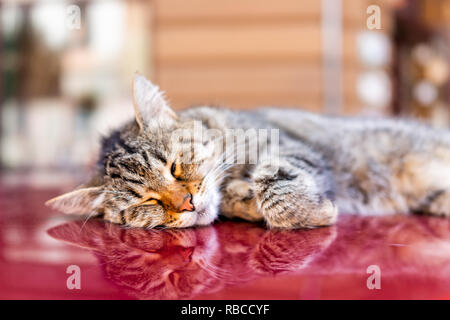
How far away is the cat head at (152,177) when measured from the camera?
1139 mm

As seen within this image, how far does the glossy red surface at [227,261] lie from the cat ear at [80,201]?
6 cm

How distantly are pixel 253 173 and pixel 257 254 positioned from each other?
1.28ft

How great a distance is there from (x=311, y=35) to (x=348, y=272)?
3.16 meters

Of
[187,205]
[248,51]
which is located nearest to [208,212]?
[187,205]

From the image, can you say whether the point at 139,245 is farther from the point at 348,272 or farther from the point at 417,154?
the point at 417,154

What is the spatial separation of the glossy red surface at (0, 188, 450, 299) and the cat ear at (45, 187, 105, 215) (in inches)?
2.3

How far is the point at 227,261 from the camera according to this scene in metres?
0.78

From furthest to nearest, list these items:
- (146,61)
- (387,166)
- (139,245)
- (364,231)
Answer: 1. (146,61)
2. (387,166)
3. (364,231)
4. (139,245)

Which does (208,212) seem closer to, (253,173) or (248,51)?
Result: (253,173)

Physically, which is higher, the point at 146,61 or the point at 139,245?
the point at 146,61
